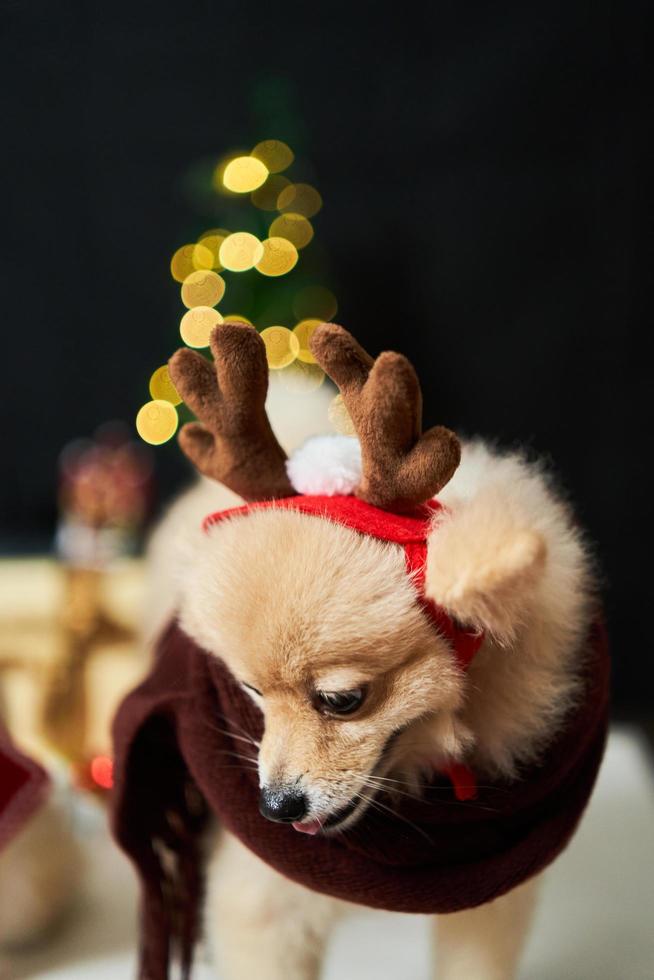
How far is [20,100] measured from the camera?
4.86 feet

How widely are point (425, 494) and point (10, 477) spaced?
4.15ft

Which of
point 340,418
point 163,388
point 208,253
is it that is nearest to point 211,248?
point 208,253

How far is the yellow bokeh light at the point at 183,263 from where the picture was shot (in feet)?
4.70

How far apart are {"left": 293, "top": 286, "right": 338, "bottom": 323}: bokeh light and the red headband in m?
0.84

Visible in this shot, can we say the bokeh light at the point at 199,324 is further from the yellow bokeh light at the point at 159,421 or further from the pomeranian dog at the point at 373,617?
the pomeranian dog at the point at 373,617

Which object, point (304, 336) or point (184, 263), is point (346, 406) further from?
point (184, 263)

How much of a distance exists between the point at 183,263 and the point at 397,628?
3.45 ft

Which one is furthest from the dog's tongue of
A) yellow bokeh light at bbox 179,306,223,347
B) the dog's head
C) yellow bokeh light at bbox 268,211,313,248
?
yellow bokeh light at bbox 268,211,313,248

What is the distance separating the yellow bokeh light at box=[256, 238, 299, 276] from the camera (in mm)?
1368

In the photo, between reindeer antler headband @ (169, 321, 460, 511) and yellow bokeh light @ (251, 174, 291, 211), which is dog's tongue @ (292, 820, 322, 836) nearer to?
reindeer antler headband @ (169, 321, 460, 511)

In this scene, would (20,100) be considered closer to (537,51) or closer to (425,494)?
(537,51)

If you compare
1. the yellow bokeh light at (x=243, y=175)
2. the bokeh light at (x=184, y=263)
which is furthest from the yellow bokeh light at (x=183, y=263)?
the yellow bokeh light at (x=243, y=175)

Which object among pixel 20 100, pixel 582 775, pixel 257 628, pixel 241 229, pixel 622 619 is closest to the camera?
pixel 257 628

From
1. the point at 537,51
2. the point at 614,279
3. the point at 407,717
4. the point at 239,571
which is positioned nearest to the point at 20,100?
the point at 537,51
